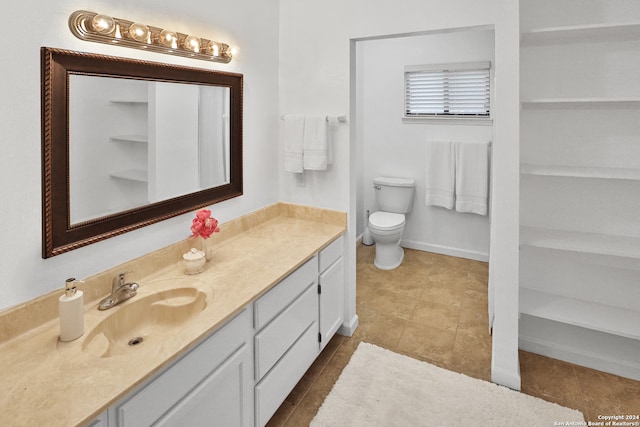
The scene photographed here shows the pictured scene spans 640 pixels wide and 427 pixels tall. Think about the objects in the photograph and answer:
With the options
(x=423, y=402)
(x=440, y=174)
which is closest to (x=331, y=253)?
(x=423, y=402)

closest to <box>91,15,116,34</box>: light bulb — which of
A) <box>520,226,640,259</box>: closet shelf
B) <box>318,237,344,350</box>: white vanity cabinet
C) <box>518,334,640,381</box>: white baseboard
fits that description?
<box>318,237,344,350</box>: white vanity cabinet

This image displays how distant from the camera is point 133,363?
113cm

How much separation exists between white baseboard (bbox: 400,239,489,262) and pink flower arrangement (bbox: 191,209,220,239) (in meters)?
2.92

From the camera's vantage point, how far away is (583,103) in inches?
81.3

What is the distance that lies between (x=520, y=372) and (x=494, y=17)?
204cm

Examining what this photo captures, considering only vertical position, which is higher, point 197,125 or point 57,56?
point 57,56

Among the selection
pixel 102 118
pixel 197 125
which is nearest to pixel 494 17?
pixel 197 125

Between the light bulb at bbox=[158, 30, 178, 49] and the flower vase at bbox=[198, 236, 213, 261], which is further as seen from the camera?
the flower vase at bbox=[198, 236, 213, 261]

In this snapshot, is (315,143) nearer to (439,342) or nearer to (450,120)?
→ (439,342)

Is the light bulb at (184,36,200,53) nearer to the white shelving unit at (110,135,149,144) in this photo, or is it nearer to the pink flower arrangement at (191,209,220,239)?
the white shelving unit at (110,135,149,144)

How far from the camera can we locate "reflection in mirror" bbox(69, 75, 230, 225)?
145 centimetres

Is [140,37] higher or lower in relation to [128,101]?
higher

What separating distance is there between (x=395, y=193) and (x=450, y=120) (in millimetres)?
928

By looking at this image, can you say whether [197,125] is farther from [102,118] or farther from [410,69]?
[410,69]
